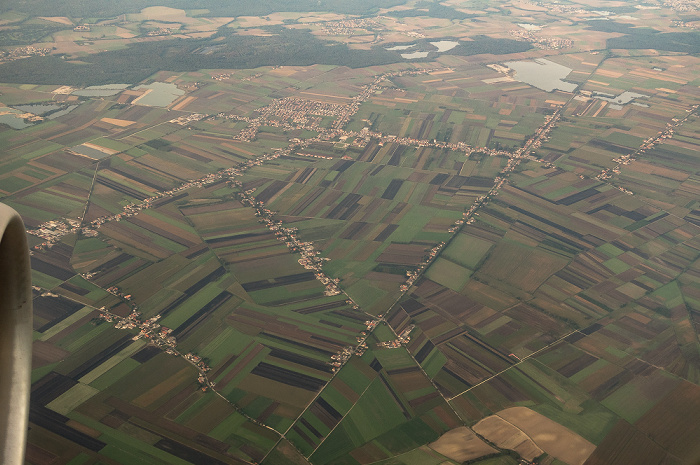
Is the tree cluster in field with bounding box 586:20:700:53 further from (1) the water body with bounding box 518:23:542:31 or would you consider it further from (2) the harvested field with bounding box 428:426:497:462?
(2) the harvested field with bounding box 428:426:497:462

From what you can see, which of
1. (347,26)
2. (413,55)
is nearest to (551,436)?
(413,55)

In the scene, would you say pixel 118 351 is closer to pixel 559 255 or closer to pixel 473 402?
pixel 473 402

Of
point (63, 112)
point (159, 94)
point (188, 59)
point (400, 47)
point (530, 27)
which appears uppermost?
point (63, 112)

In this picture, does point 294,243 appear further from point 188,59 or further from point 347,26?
point 347,26

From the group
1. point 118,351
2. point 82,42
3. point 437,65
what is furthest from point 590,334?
point 82,42

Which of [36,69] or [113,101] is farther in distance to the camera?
[36,69]
